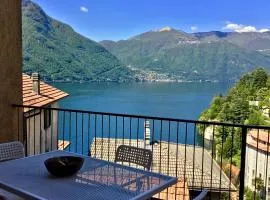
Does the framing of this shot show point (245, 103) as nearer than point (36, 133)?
No

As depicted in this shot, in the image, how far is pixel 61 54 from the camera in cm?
8588

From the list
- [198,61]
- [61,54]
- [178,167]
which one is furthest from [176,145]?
[198,61]

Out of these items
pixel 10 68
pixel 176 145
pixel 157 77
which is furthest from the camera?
pixel 157 77

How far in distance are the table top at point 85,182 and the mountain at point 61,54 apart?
175ft

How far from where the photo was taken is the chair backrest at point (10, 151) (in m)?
2.99

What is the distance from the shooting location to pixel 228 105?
42.6 m

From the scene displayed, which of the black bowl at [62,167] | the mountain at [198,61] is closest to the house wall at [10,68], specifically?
the black bowl at [62,167]

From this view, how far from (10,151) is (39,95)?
35.6 ft

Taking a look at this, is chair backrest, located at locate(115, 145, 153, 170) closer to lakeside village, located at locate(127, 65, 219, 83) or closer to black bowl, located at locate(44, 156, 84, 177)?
black bowl, located at locate(44, 156, 84, 177)

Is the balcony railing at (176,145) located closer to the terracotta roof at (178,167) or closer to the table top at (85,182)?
the terracotta roof at (178,167)

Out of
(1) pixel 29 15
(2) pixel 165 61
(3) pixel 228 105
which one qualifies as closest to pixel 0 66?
(3) pixel 228 105

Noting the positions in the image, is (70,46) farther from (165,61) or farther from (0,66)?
(0,66)

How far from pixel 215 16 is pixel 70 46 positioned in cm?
5620

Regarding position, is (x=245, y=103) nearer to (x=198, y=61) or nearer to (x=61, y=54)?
(x=61, y=54)
